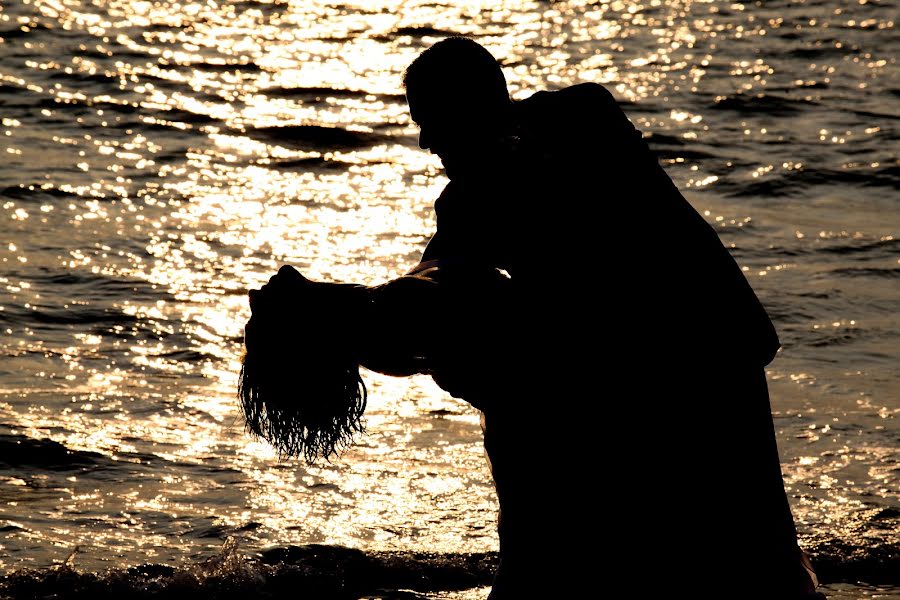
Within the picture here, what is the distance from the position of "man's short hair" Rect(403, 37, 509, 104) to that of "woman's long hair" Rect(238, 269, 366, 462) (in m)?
0.45

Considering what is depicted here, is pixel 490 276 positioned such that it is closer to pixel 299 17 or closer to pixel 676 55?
pixel 676 55

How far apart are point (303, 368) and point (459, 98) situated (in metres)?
0.56

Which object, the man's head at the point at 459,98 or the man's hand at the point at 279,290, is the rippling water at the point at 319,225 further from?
the man's hand at the point at 279,290

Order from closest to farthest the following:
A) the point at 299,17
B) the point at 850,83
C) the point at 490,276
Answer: the point at 490,276 < the point at 850,83 < the point at 299,17

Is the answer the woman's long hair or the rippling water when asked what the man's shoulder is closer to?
the woman's long hair

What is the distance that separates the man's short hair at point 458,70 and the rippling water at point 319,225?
3.63 m

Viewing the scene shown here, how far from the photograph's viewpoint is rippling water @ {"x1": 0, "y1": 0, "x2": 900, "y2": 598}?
7.10 metres

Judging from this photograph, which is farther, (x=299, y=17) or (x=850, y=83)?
(x=299, y=17)

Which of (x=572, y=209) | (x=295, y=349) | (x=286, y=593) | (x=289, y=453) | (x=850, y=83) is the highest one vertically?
(x=850, y=83)

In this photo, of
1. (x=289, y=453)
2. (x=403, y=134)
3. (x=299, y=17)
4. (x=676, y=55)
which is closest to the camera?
(x=289, y=453)

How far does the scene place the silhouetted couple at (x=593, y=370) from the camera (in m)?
3.04

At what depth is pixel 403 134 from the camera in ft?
47.8

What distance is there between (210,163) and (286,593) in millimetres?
7294

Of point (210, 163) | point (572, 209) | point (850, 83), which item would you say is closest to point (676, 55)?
point (850, 83)
